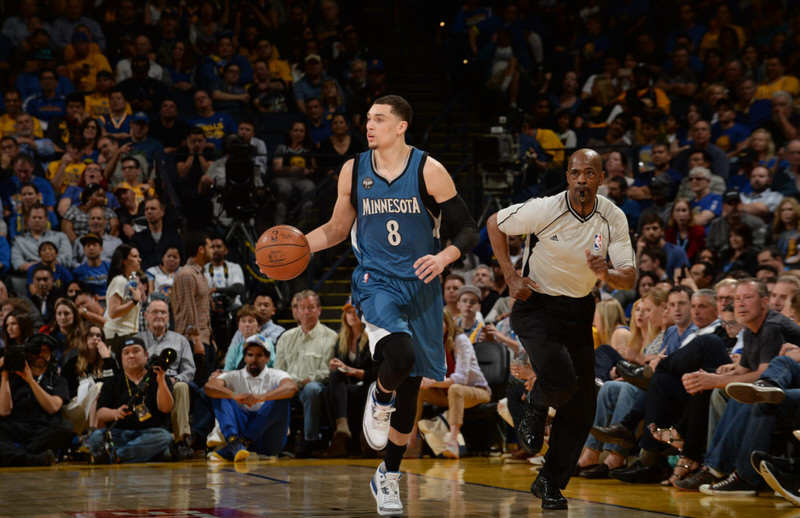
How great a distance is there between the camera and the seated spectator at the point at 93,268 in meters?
11.2

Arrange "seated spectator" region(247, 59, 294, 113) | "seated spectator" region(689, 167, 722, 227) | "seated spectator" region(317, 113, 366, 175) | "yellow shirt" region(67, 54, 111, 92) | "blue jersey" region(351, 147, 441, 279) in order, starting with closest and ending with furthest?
1. "blue jersey" region(351, 147, 441, 279)
2. "seated spectator" region(689, 167, 722, 227)
3. "seated spectator" region(317, 113, 366, 175)
4. "seated spectator" region(247, 59, 294, 113)
5. "yellow shirt" region(67, 54, 111, 92)

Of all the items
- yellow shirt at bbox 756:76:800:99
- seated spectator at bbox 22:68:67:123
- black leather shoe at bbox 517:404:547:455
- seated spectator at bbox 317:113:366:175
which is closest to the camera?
black leather shoe at bbox 517:404:547:455

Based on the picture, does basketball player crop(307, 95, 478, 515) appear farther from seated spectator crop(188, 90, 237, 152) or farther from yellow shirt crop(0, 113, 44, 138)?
yellow shirt crop(0, 113, 44, 138)

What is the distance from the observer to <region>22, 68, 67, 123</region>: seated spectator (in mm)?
13812

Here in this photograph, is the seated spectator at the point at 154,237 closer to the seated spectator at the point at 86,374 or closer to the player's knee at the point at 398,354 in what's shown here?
the seated spectator at the point at 86,374

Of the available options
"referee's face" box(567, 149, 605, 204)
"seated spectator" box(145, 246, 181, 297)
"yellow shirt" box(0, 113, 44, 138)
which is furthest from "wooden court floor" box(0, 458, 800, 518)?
"yellow shirt" box(0, 113, 44, 138)

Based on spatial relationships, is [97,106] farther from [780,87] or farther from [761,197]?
[780,87]

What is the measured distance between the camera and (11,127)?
1334 centimetres

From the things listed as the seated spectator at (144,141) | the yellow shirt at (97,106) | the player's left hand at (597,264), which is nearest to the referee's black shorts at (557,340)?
the player's left hand at (597,264)

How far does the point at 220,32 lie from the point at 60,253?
17.5ft

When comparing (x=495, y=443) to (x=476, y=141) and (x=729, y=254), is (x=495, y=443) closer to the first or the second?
(x=729, y=254)

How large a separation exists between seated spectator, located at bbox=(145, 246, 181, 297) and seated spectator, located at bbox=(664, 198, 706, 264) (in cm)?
525

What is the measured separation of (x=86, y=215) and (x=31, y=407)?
316 cm

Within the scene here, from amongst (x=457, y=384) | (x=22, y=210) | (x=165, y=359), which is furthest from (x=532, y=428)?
(x=22, y=210)
